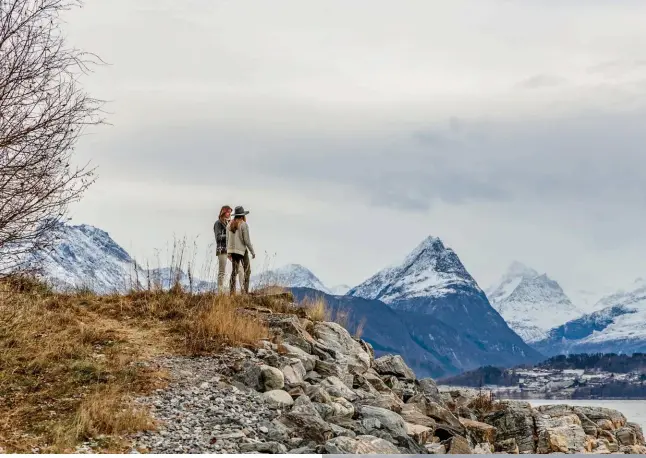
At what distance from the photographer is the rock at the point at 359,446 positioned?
13.0 m

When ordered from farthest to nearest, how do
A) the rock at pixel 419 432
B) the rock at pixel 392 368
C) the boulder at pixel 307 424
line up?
the rock at pixel 392 368 < the rock at pixel 419 432 < the boulder at pixel 307 424

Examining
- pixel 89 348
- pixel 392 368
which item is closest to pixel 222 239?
pixel 392 368

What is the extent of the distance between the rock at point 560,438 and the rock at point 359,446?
271 inches

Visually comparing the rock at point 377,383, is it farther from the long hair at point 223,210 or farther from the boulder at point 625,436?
the boulder at point 625,436

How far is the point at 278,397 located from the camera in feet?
49.2

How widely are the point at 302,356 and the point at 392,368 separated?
487 cm

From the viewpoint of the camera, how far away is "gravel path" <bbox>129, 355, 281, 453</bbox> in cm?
1259

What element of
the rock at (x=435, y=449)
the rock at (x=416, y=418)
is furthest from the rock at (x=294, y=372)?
the rock at (x=435, y=449)

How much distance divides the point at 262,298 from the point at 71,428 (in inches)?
379

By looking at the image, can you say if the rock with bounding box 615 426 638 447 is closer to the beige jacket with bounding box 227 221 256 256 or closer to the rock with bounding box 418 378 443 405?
the rock with bounding box 418 378 443 405

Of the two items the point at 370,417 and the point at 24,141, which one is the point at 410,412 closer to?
the point at 370,417

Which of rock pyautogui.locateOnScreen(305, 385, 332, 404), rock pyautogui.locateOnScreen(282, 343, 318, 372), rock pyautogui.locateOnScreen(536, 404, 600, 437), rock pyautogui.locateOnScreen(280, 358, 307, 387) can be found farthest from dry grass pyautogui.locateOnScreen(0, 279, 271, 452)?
rock pyautogui.locateOnScreen(536, 404, 600, 437)

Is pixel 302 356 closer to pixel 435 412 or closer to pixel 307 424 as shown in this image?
pixel 435 412

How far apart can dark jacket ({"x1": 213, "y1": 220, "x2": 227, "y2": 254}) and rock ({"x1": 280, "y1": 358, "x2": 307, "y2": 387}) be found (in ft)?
22.0
